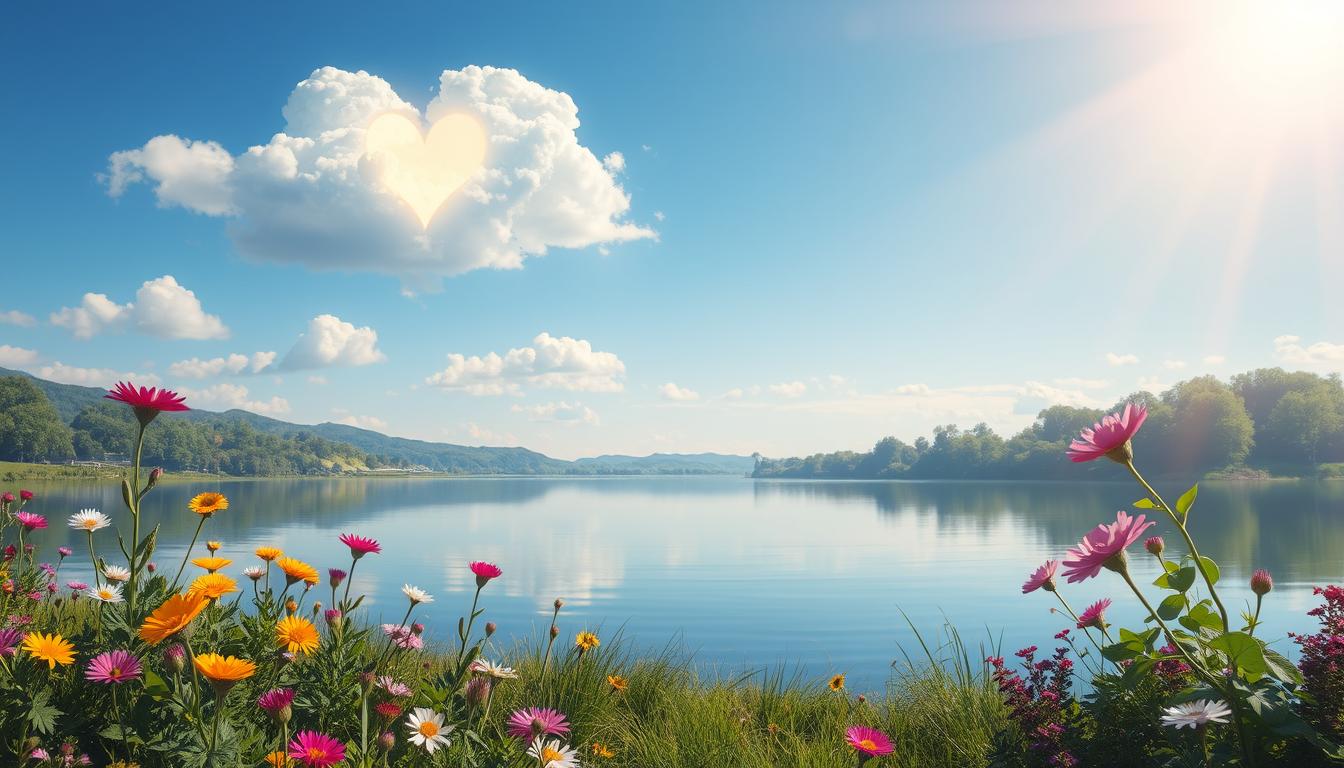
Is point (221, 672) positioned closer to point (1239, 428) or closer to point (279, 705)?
point (279, 705)

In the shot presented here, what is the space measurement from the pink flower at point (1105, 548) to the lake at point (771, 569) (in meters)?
4.75

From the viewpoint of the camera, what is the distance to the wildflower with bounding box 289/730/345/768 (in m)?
1.93

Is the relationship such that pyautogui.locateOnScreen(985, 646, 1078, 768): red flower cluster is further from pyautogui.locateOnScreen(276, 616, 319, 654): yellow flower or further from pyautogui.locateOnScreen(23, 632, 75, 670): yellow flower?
pyautogui.locateOnScreen(23, 632, 75, 670): yellow flower

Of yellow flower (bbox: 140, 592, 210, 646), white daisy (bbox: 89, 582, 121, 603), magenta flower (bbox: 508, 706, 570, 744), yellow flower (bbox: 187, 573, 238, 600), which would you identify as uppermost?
yellow flower (bbox: 140, 592, 210, 646)

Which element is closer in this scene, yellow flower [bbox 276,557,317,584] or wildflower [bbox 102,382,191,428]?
wildflower [bbox 102,382,191,428]

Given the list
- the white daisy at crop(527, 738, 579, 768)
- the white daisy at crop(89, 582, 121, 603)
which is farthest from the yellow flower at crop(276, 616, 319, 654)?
the white daisy at crop(527, 738, 579, 768)

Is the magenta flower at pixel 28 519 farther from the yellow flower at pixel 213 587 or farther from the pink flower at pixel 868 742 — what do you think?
the pink flower at pixel 868 742

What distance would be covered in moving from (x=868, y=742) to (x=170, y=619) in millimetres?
2229

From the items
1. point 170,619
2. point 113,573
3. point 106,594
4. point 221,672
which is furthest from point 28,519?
point 221,672

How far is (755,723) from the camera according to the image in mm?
5617

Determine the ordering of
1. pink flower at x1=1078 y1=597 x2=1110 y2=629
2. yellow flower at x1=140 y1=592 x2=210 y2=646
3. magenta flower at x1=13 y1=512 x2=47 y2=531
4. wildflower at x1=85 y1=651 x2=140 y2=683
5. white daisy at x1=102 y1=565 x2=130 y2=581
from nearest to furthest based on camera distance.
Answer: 1. yellow flower at x1=140 y1=592 x2=210 y2=646
2. wildflower at x1=85 y1=651 x2=140 y2=683
3. pink flower at x1=1078 y1=597 x2=1110 y2=629
4. white daisy at x1=102 y1=565 x2=130 y2=581
5. magenta flower at x1=13 y1=512 x2=47 y2=531

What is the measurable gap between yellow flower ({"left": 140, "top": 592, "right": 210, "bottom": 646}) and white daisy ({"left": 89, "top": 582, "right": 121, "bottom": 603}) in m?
1.00

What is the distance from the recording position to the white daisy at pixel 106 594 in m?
2.77

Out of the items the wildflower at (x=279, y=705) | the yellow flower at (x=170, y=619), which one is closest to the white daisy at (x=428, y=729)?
the wildflower at (x=279, y=705)
